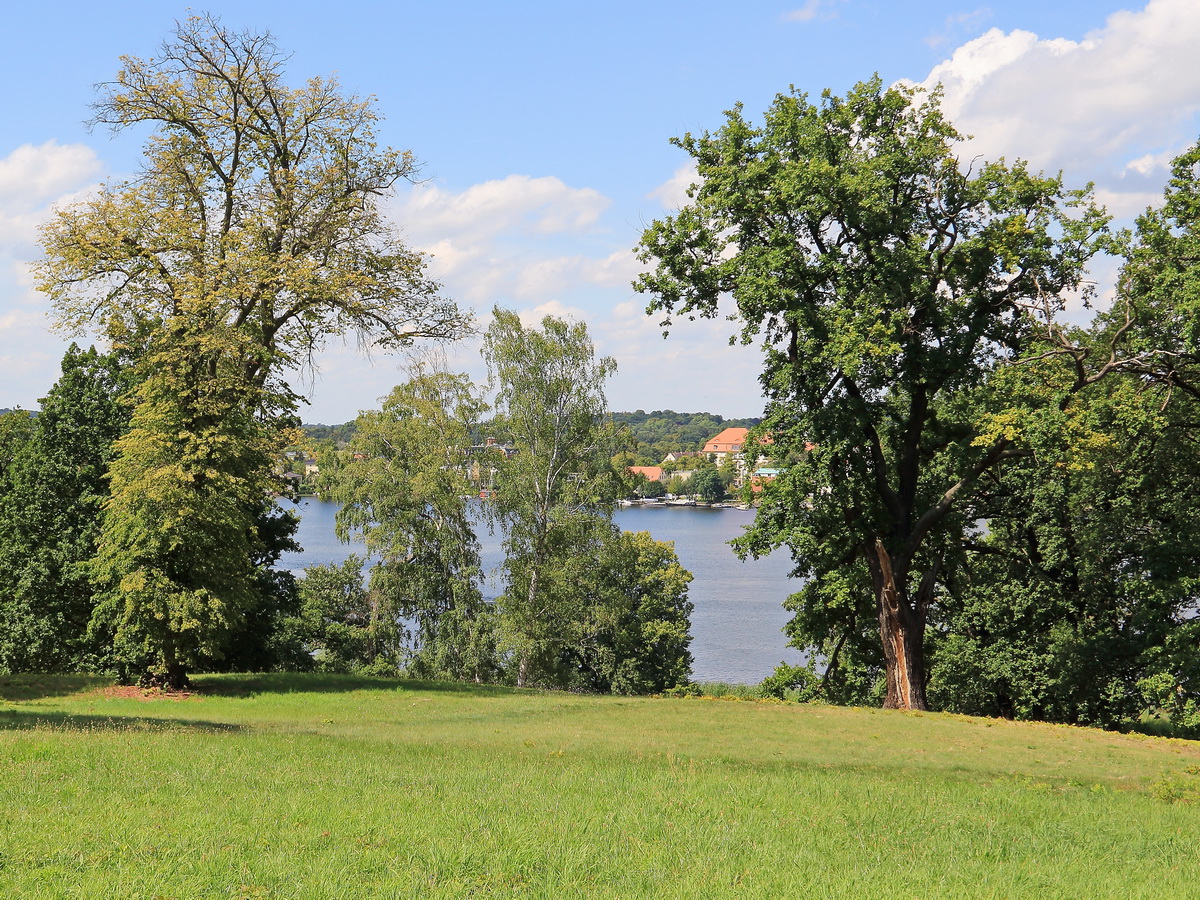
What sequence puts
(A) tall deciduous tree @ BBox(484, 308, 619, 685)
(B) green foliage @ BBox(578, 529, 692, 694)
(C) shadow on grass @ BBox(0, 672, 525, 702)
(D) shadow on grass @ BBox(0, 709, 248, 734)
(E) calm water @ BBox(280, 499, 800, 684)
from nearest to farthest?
(D) shadow on grass @ BBox(0, 709, 248, 734) → (C) shadow on grass @ BBox(0, 672, 525, 702) → (A) tall deciduous tree @ BBox(484, 308, 619, 685) → (B) green foliage @ BBox(578, 529, 692, 694) → (E) calm water @ BBox(280, 499, 800, 684)

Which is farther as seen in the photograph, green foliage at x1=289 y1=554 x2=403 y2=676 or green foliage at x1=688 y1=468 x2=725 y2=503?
green foliage at x1=688 y1=468 x2=725 y2=503

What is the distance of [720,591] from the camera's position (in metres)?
80.7

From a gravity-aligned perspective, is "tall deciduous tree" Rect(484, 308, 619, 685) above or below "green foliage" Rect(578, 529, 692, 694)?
above

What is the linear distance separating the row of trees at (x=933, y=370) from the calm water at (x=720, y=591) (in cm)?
393

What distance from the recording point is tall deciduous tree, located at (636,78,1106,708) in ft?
77.6

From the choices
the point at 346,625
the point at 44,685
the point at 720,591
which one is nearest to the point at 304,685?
the point at 44,685

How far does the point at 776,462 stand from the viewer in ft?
86.4

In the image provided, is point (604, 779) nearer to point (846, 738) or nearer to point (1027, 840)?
point (1027, 840)

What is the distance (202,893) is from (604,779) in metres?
5.73

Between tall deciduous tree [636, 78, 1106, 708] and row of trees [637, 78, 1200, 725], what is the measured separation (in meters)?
0.06

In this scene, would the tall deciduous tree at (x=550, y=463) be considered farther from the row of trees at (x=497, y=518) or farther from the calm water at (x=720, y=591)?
the calm water at (x=720, y=591)

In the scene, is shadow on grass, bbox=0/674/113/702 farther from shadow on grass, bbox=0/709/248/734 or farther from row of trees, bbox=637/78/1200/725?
row of trees, bbox=637/78/1200/725

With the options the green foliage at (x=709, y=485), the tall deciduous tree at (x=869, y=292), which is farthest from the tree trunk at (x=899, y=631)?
the green foliage at (x=709, y=485)

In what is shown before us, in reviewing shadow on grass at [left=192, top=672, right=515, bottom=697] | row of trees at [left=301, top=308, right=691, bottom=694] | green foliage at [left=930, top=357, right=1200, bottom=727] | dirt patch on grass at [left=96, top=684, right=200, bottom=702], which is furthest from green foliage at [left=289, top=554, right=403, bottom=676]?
green foliage at [left=930, top=357, right=1200, bottom=727]
